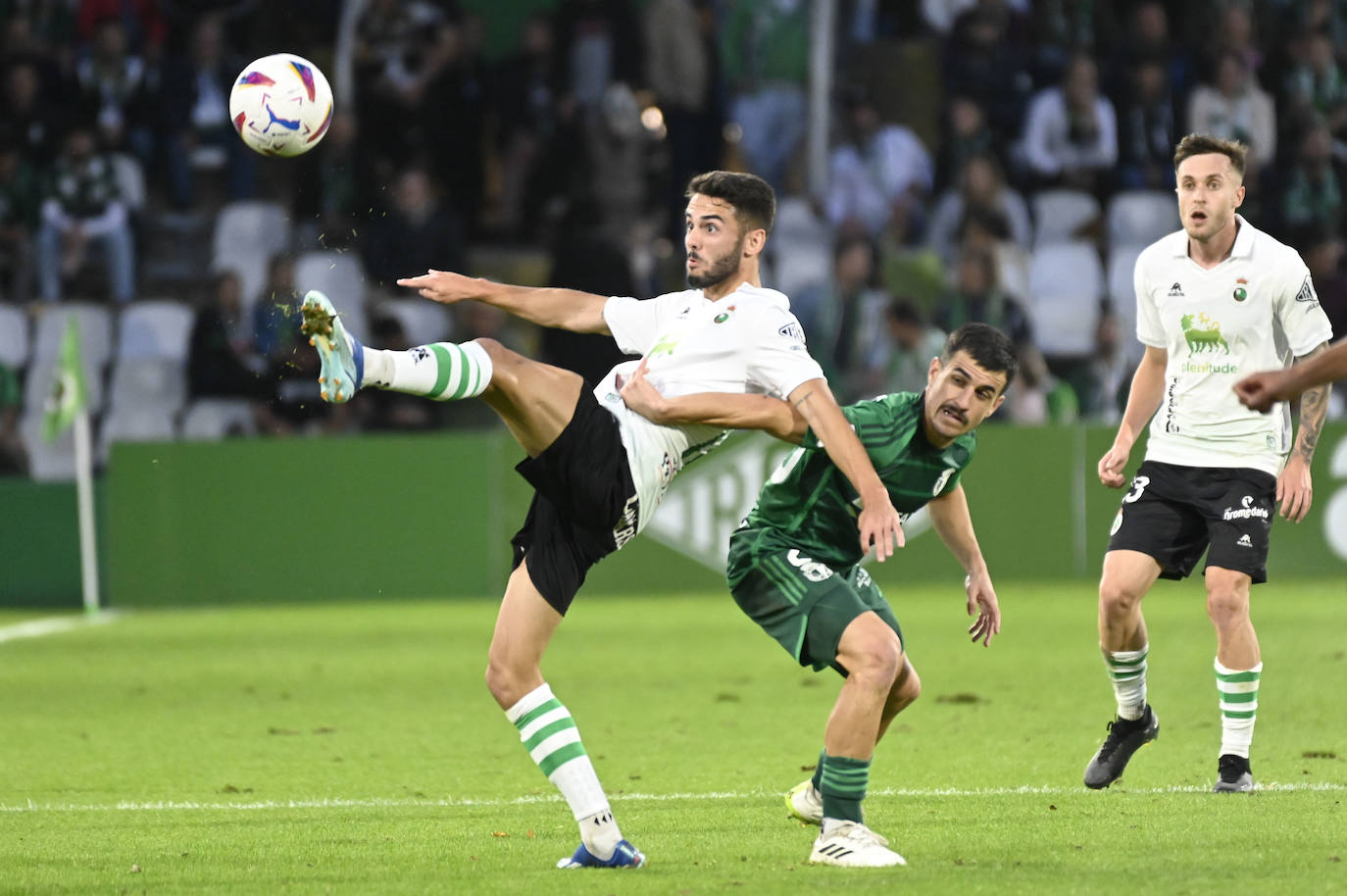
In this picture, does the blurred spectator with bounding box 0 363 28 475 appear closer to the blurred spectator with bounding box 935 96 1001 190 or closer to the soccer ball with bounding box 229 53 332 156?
the blurred spectator with bounding box 935 96 1001 190

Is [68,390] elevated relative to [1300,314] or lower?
lower

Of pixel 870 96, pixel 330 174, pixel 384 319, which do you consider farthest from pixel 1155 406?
pixel 870 96

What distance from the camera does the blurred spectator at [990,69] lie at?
17922 mm

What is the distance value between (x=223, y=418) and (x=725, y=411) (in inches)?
429

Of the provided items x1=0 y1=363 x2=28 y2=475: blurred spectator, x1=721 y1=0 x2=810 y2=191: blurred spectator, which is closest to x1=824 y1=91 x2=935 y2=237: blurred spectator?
x1=721 y1=0 x2=810 y2=191: blurred spectator

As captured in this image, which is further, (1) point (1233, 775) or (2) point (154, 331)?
(2) point (154, 331)

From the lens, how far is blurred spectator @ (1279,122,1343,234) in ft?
55.9

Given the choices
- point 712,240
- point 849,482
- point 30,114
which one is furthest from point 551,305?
point 30,114

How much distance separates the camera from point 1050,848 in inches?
221

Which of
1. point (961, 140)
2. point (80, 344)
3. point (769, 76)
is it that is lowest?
point (80, 344)

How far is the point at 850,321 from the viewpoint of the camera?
1590cm

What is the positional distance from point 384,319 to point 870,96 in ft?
20.6

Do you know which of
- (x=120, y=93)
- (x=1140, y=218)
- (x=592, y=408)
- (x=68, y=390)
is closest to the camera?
(x=592, y=408)

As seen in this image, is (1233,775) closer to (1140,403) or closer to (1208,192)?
(1140,403)
